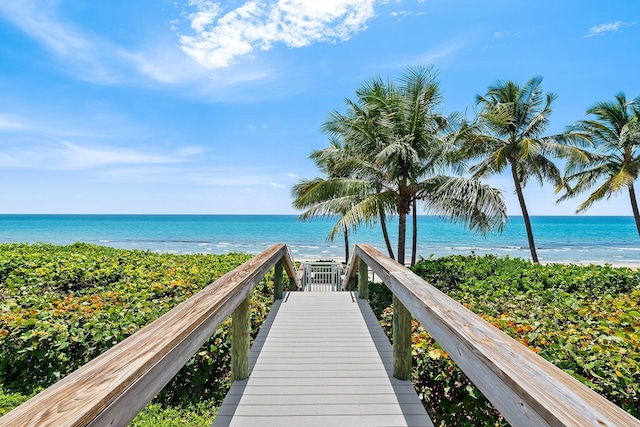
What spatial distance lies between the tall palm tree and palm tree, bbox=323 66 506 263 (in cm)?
321

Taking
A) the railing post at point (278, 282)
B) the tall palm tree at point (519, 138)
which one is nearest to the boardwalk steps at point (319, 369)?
the railing post at point (278, 282)

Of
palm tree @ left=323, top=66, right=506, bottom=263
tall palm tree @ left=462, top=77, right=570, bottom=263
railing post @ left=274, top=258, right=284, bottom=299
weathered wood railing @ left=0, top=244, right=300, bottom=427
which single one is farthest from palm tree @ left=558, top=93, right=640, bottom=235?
weathered wood railing @ left=0, top=244, right=300, bottom=427

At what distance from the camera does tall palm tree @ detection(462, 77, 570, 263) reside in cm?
1154

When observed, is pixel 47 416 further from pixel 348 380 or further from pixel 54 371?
pixel 54 371

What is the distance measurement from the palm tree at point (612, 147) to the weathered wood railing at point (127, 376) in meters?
13.9

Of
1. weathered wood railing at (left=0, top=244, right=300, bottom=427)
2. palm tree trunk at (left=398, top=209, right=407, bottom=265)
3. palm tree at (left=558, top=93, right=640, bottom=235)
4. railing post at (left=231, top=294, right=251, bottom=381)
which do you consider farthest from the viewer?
palm tree at (left=558, top=93, right=640, bottom=235)

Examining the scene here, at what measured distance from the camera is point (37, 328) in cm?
339

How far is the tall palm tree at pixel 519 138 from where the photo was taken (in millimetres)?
11539

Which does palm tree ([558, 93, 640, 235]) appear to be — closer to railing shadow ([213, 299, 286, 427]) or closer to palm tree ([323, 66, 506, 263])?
palm tree ([323, 66, 506, 263])

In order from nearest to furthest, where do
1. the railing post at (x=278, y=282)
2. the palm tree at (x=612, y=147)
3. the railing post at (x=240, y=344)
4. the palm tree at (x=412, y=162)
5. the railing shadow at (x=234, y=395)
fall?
the railing shadow at (x=234, y=395)
the railing post at (x=240, y=344)
the railing post at (x=278, y=282)
the palm tree at (x=412, y=162)
the palm tree at (x=612, y=147)

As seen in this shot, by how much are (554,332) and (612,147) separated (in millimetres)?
13926

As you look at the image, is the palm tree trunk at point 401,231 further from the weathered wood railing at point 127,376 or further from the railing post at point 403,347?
the weathered wood railing at point 127,376

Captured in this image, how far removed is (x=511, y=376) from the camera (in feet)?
3.44

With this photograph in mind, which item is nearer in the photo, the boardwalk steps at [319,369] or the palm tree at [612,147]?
the boardwalk steps at [319,369]
